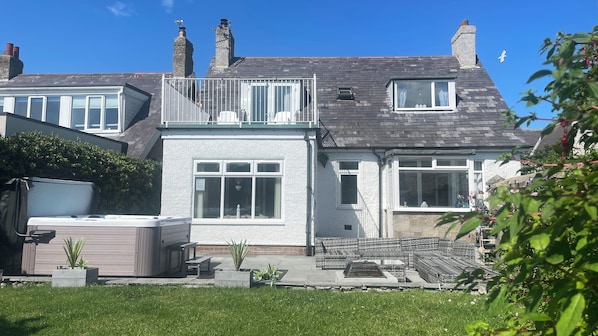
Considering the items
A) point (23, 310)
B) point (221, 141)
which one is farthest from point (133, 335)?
point (221, 141)

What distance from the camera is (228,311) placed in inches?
221

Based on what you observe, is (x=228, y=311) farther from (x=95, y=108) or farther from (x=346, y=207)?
(x=95, y=108)

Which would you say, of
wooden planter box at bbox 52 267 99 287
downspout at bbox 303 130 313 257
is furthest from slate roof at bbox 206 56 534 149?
wooden planter box at bbox 52 267 99 287

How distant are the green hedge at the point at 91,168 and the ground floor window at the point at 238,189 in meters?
2.70

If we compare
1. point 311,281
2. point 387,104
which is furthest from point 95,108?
point 311,281

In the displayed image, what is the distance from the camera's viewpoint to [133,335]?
15.3ft

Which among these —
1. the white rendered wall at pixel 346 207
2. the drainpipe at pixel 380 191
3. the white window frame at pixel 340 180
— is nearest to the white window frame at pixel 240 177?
the white rendered wall at pixel 346 207

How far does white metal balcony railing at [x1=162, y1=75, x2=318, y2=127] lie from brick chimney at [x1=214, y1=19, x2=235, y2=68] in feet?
15.6

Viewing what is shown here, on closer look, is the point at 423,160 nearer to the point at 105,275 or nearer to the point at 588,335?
the point at 105,275

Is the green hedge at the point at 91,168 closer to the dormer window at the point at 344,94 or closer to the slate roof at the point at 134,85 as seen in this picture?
the slate roof at the point at 134,85

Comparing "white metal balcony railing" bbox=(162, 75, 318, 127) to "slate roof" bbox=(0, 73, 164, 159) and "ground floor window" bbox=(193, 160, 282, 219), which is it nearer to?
"ground floor window" bbox=(193, 160, 282, 219)

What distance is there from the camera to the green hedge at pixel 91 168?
9219 mm

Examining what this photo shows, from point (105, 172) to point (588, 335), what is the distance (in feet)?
42.8

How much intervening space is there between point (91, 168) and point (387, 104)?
11.3m
